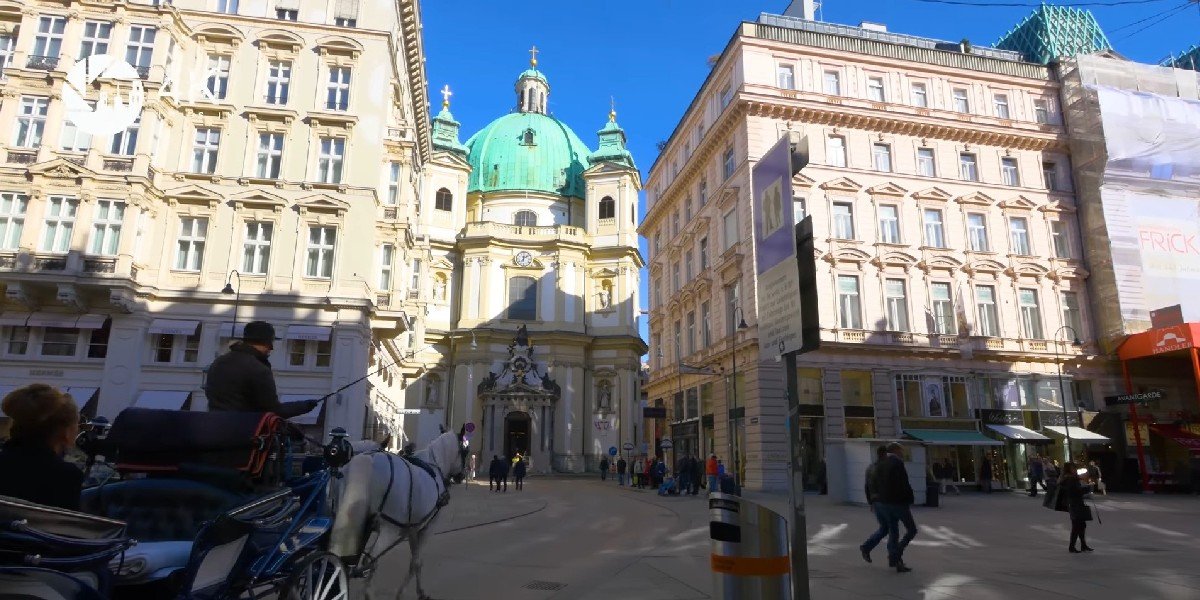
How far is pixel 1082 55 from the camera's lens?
124 ft

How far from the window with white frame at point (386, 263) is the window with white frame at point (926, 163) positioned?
2674 centimetres

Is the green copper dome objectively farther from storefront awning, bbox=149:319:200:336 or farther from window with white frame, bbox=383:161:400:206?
storefront awning, bbox=149:319:200:336

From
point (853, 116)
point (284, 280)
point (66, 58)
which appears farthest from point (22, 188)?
point (853, 116)

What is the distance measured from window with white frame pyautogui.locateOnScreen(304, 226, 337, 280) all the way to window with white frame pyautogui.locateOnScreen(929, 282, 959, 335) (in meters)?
27.9

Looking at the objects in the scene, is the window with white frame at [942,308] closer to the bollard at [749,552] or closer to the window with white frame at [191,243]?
the bollard at [749,552]

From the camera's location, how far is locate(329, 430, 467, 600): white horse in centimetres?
Answer: 662

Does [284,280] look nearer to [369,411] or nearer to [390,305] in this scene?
[390,305]

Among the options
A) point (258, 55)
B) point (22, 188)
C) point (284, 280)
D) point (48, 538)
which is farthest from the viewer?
point (258, 55)

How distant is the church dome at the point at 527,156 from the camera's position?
203ft

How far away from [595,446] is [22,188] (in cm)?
3751

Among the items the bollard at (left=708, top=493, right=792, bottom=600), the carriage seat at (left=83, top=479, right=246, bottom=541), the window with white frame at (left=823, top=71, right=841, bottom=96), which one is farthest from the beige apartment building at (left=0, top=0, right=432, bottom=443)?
the bollard at (left=708, top=493, right=792, bottom=600)

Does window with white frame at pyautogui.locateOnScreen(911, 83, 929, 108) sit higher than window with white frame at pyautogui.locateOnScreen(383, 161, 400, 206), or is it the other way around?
window with white frame at pyautogui.locateOnScreen(911, 83, 929, 108)

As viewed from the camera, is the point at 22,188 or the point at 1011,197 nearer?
the point at 22,188

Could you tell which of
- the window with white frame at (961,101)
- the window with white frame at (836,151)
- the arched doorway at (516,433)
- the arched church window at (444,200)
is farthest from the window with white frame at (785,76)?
the arched church window at (444,200)
